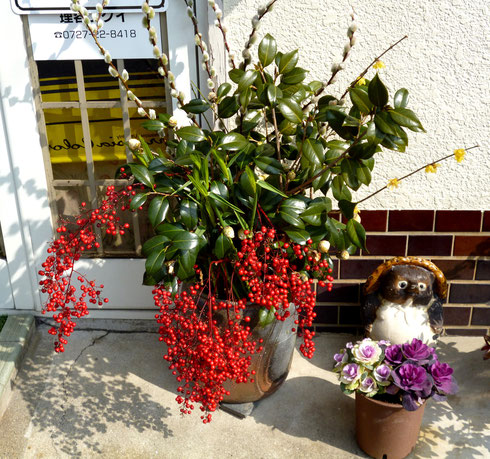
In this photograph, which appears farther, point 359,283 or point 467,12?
point 359,283

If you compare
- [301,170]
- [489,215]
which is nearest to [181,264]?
[301,170]

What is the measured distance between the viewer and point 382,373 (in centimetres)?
254

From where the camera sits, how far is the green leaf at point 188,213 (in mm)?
2467

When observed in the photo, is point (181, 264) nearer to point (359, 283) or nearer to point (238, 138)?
point (238, 138)

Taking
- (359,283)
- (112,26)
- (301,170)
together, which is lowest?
(359,283)

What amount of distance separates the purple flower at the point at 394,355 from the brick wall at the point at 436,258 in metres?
0.73

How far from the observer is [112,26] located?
9.68 ft

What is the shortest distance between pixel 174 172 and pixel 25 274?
133 centimetres

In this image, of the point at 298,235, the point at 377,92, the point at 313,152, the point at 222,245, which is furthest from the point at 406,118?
the point at 222,245

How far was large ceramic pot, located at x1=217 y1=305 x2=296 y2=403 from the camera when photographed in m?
2.73

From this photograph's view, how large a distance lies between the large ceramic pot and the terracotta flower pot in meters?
0.42

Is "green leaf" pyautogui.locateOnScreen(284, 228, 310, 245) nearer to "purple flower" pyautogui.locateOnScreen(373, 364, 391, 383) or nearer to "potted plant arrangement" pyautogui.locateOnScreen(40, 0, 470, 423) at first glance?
"potted plant arrangement" pyautogui.locateOnScreen(40, 0, 470, 423)

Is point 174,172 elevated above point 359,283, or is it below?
above

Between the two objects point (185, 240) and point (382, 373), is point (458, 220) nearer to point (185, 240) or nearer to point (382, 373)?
point (382, 373)
